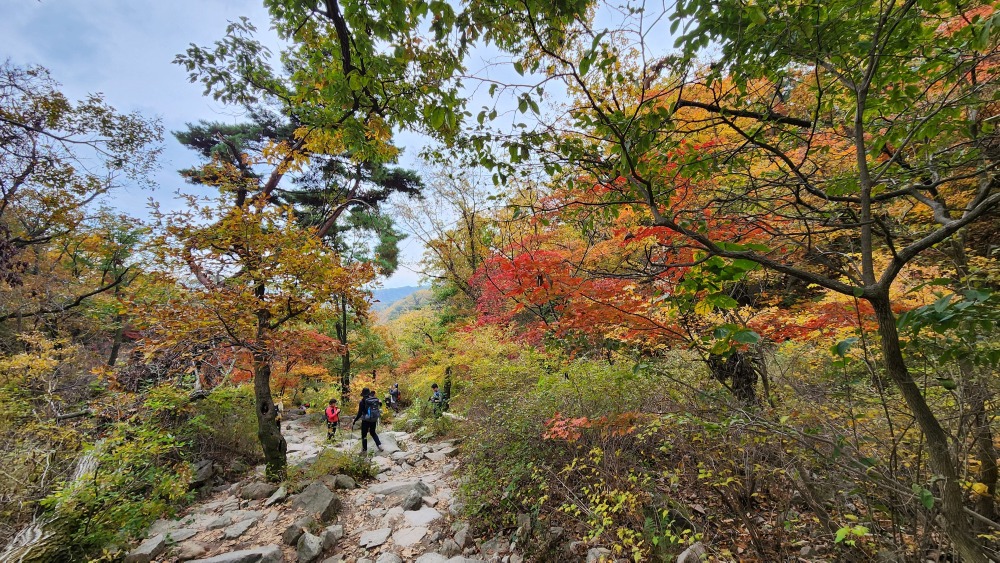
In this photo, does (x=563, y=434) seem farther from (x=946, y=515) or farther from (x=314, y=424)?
(x=314, y=424)

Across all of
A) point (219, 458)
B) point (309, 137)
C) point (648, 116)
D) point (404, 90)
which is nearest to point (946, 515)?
point (648, 116)

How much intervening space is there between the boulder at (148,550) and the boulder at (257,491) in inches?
57.1

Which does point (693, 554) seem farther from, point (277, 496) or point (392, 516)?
point (277, 496)

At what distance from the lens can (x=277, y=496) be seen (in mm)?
5793

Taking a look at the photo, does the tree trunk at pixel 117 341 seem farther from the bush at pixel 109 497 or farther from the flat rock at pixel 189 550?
the flat rock at pixel 189 550

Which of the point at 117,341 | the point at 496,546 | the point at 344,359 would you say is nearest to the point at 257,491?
the point at 496,546

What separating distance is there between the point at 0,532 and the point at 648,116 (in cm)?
733

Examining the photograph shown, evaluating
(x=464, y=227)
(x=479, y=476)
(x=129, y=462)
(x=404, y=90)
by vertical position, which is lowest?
(x=479, y=476)

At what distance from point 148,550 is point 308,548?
1.92m

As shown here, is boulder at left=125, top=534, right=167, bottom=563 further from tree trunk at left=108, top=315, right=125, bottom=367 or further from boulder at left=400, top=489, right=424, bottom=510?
tree trunk at left=108, top=315, right=125, bottom=367

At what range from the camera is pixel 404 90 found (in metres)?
2.98

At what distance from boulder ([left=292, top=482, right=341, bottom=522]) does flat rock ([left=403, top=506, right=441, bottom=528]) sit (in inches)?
43.3

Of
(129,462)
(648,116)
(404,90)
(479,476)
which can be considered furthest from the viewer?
(479,476)

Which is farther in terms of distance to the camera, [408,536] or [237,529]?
[237,529]
